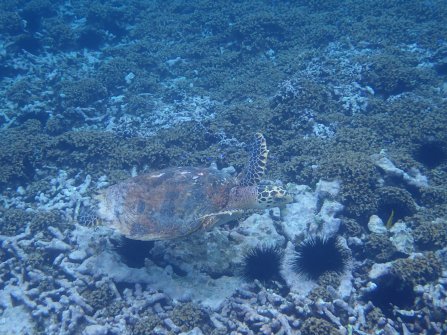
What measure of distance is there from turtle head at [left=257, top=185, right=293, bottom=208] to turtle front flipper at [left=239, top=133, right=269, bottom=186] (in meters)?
0.48

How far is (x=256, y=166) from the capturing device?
18.8 feet

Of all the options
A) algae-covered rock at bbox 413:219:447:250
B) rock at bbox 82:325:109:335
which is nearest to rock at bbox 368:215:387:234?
algae-covered rock at bbox 413:219:447:250

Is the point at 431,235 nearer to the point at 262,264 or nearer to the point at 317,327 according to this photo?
the point at 317,327

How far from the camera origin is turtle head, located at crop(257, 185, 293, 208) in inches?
197

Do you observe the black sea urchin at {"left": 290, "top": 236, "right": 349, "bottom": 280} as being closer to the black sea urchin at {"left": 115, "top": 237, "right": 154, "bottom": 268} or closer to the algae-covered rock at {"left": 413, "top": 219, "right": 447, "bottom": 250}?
the algae-covered rock at {"left": 413, "top": 219, "right": 447, "bottom": 250}

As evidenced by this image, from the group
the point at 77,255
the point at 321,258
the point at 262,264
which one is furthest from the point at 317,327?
the point at 77,255

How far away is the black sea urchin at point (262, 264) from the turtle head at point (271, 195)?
74 centimetres

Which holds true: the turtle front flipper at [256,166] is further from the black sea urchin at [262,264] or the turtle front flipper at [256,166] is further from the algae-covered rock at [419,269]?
the algae-covered rock at [419,269]

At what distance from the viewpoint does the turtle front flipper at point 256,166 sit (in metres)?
5.61

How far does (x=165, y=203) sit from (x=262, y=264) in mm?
1746

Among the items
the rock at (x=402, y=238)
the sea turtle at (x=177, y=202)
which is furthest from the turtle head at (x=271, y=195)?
the rock at (x=402, y=238)

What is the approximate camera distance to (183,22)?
15906 millimetres

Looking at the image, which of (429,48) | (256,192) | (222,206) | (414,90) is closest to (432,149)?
(414,90)

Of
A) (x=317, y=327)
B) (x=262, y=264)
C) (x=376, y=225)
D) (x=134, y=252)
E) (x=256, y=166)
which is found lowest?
(x=134, y=252)
